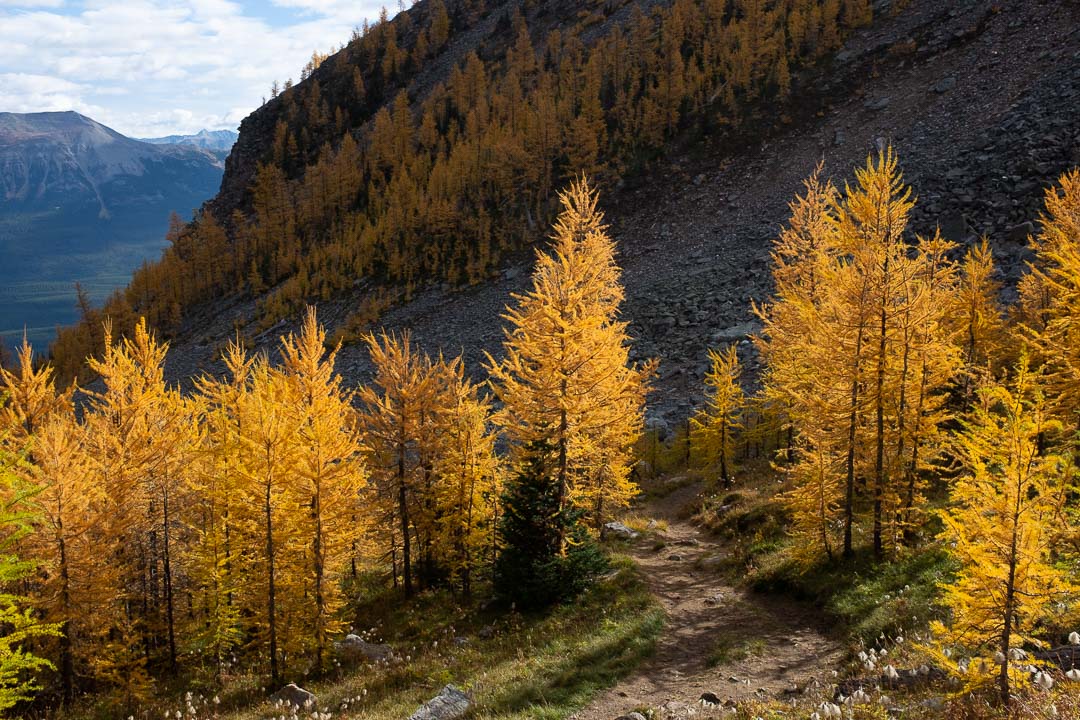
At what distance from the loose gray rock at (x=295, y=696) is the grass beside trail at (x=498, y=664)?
300 millimetres

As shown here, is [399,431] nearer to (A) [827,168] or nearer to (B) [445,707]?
(B) [445,707]

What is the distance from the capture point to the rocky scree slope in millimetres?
41656

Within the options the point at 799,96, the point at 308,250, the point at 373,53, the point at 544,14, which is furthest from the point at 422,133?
the point at 799,96

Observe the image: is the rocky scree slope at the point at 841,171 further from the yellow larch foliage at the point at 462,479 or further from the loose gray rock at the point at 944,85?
the yellow larch foliage at the point at 462,479

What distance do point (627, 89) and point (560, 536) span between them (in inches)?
3085

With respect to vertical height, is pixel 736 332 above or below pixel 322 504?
above

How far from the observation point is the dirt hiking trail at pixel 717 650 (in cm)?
1166

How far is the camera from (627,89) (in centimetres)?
8206

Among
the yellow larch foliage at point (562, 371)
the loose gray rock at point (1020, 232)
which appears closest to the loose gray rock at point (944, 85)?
the loose gray rock at point (1020, 232)

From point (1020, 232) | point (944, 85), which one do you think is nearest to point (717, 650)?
point (1020, 232)

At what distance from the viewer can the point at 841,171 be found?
52.0 metres

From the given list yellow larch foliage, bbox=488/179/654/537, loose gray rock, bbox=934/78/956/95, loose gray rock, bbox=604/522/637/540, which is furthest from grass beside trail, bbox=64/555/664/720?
loose gray rock, bbox=934/78/956/95

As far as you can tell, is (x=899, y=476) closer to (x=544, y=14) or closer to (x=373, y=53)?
(x=544, y=14)

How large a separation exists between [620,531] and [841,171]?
1698 inches
